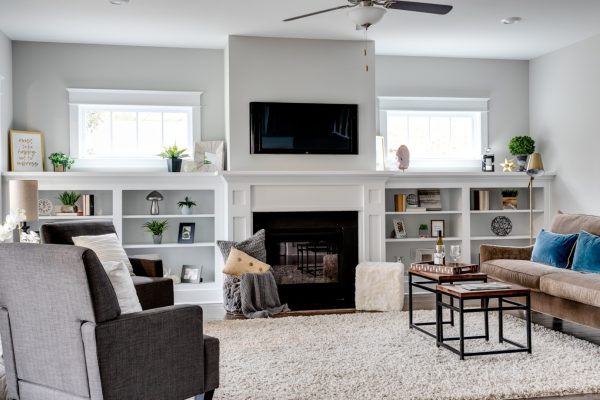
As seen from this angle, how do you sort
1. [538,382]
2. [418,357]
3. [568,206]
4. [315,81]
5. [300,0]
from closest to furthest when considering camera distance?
[538,382]
[418,357]
[300,0]
[315,81]
[568,206]

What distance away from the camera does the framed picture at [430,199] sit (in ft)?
22.6

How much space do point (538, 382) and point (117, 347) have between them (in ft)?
7.69

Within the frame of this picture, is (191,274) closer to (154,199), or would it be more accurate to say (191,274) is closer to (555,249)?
(154,199)

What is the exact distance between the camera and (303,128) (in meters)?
6.15

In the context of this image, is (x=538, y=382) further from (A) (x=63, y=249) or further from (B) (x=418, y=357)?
(A) (x=63, y=249)

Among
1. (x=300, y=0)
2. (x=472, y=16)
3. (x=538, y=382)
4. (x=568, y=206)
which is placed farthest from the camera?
(x=568, y=206)

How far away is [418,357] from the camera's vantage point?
399 centimetres

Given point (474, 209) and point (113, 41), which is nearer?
point (113, 41)

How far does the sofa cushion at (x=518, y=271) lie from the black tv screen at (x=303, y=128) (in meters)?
1.79

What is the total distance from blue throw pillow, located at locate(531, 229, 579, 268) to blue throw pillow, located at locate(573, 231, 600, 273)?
156 mm

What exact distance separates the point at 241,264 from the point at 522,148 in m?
3.44

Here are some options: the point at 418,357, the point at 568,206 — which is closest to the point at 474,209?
the point at 568,206

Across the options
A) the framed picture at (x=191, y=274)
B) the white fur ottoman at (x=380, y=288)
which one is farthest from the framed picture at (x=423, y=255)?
the framed picture at (x=191, y=274)

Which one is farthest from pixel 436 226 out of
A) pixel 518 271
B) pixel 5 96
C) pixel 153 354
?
pixel 153 354
